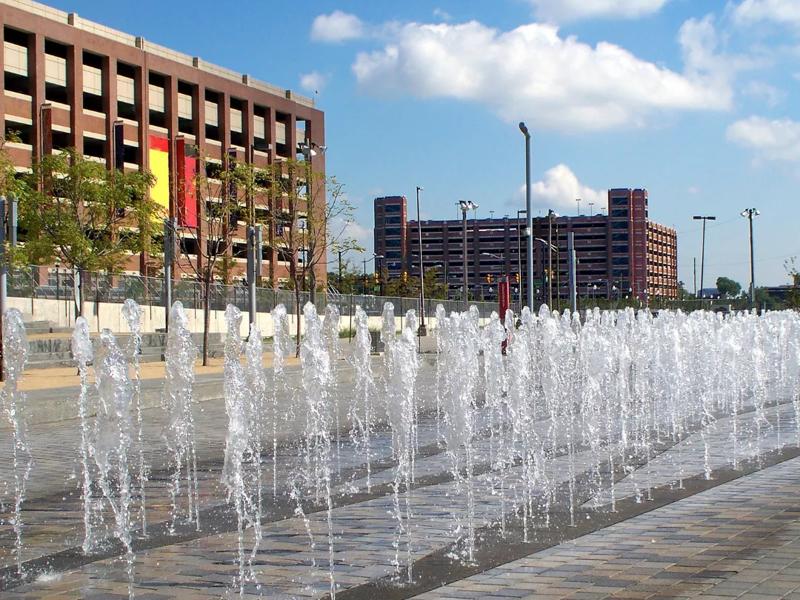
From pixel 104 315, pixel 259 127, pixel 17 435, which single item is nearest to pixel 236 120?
pixel 259 127

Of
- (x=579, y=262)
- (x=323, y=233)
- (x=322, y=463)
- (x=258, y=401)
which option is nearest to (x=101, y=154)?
(x=323, y=233)

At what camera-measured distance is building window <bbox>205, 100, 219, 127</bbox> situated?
2862 inches

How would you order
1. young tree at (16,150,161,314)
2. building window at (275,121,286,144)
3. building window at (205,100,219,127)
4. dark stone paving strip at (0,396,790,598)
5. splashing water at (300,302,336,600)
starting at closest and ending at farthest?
dark stone paving strip at (0,396,790,598) < splashing water at (300,302,336,600) < young tree at (16,150,161,314) < building window at (205,100,219,127) < building window at (275,121,286,144)

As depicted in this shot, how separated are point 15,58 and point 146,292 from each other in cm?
2526

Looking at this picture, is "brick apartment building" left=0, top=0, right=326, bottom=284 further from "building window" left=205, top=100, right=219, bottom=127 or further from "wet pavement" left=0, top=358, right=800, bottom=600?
"wet pavement" left=0, top=358, right=800, bottom=600

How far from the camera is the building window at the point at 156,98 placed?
67312 mm

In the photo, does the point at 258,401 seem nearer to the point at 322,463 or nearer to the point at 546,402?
the point at 546,402


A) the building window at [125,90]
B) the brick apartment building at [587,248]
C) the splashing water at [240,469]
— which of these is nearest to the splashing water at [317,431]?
the splashing water at [240,469]

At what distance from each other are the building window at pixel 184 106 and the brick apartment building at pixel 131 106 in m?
0.07

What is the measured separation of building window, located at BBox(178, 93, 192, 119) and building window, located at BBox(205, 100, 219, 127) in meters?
1.77

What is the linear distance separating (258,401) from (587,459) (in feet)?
29.8

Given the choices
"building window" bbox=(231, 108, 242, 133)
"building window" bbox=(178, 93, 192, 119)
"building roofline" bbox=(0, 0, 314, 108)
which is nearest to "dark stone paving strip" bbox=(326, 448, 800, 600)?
"building roofline" bbox=(0, 0, 314, 108)

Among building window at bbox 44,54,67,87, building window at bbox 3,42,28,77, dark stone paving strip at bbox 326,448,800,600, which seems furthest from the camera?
building window at bbox 44,54,67,87

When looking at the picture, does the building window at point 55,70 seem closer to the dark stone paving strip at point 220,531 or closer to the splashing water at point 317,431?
the splashing water at point 317,431
